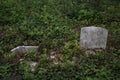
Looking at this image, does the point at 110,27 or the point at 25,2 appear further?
the point at 25,2

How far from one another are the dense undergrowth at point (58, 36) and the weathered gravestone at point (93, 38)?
0.27 m

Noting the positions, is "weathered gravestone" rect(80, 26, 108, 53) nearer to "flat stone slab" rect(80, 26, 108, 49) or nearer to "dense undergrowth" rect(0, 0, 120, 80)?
"flat stone slab" rect(80, 26, 108, 49)

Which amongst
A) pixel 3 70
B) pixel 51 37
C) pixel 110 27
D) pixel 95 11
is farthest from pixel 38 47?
pixel 95 11

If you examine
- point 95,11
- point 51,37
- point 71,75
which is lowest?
point 71,75

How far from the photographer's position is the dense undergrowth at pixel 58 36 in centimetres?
620

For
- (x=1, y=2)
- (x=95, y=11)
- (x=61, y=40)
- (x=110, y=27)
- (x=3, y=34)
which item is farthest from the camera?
(x=1, y=2)

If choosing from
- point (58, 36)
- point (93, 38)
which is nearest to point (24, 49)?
point (58, 36)

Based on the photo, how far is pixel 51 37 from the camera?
324 inches

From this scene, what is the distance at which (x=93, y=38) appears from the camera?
7238 millimetres

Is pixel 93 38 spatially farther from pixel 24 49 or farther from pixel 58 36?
pixel 24 49

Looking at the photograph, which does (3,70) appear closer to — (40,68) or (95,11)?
(40,68)

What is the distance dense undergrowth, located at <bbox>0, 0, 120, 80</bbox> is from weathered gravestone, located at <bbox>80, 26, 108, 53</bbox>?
0.27 m

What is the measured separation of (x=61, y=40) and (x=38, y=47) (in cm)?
98

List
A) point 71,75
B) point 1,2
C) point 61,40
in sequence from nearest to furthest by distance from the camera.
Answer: point 71,75
point 61,40
point 1,2
